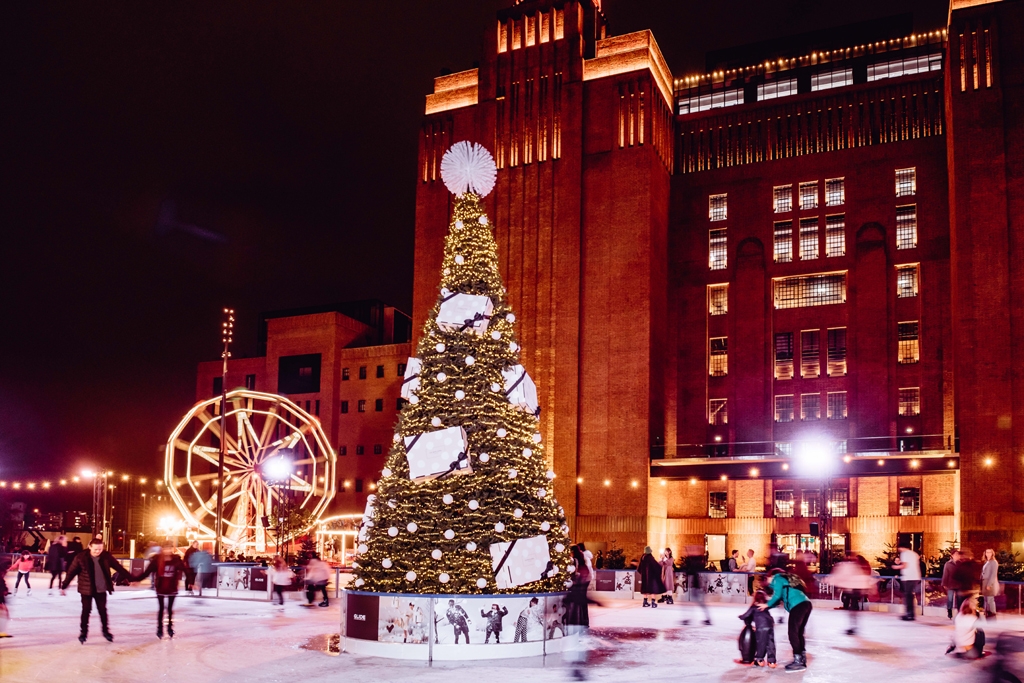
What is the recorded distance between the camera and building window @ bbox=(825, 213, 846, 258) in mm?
49375

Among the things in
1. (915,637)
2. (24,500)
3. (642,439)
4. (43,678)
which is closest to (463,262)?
(43,678)

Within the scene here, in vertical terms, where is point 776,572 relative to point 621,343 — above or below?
below

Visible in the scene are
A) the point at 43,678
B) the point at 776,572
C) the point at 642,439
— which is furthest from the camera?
the point at 642,439

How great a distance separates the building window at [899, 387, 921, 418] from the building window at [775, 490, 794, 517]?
6644 mm

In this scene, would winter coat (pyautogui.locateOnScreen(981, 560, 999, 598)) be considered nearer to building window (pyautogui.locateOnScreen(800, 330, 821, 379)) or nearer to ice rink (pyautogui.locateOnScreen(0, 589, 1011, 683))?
ice rink (pyautogui.locateOnScreen(0, 589, 1011, 683))

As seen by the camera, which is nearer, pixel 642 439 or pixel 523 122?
pixel 642 439

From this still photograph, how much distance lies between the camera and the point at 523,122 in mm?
53062

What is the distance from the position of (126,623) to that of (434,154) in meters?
38.2

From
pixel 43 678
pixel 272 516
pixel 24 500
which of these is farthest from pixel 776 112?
pixel 24 500

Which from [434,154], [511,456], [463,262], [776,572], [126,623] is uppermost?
[434,154]

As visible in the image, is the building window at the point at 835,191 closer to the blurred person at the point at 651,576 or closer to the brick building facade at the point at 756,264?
the brick building facade at the point at 756,264

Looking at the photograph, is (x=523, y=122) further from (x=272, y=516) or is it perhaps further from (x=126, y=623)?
(x=126, y=623)

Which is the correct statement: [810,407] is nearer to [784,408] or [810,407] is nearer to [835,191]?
[784,408]

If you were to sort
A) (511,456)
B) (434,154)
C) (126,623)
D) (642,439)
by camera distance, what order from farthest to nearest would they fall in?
(434,154) → (642,439) → (126,623) → (511,456)
